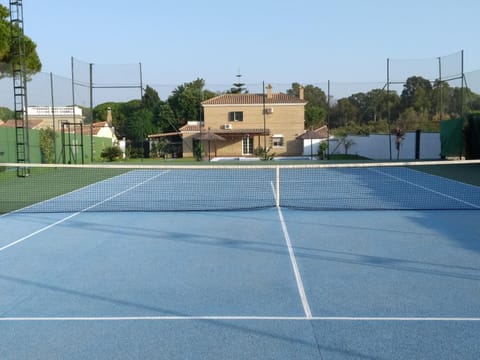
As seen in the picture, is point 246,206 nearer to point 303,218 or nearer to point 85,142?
point 303,218

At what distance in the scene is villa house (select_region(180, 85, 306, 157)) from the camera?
43719mm

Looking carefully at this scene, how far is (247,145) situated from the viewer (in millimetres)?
44938

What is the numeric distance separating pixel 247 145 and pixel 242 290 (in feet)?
130

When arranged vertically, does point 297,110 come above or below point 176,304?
above

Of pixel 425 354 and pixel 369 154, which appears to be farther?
pixel 369 154

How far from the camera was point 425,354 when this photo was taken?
156 inches

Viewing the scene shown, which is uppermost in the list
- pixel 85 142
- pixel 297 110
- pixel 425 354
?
pixel 297 110

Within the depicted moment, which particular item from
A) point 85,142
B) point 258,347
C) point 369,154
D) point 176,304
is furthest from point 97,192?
point 369,154

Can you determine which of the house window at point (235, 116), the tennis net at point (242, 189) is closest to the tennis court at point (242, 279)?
the tennis net at point (242, 189)

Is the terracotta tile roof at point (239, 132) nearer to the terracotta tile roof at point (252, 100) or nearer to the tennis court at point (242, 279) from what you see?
the terracotta tile roof at point (252, 100)

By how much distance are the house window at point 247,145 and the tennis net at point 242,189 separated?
22402 millimetres

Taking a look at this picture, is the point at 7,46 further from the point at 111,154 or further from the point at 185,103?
the point at 185,103

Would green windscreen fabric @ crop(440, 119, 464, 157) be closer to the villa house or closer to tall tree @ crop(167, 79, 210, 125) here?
the villa house

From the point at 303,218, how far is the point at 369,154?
85.5 feet
